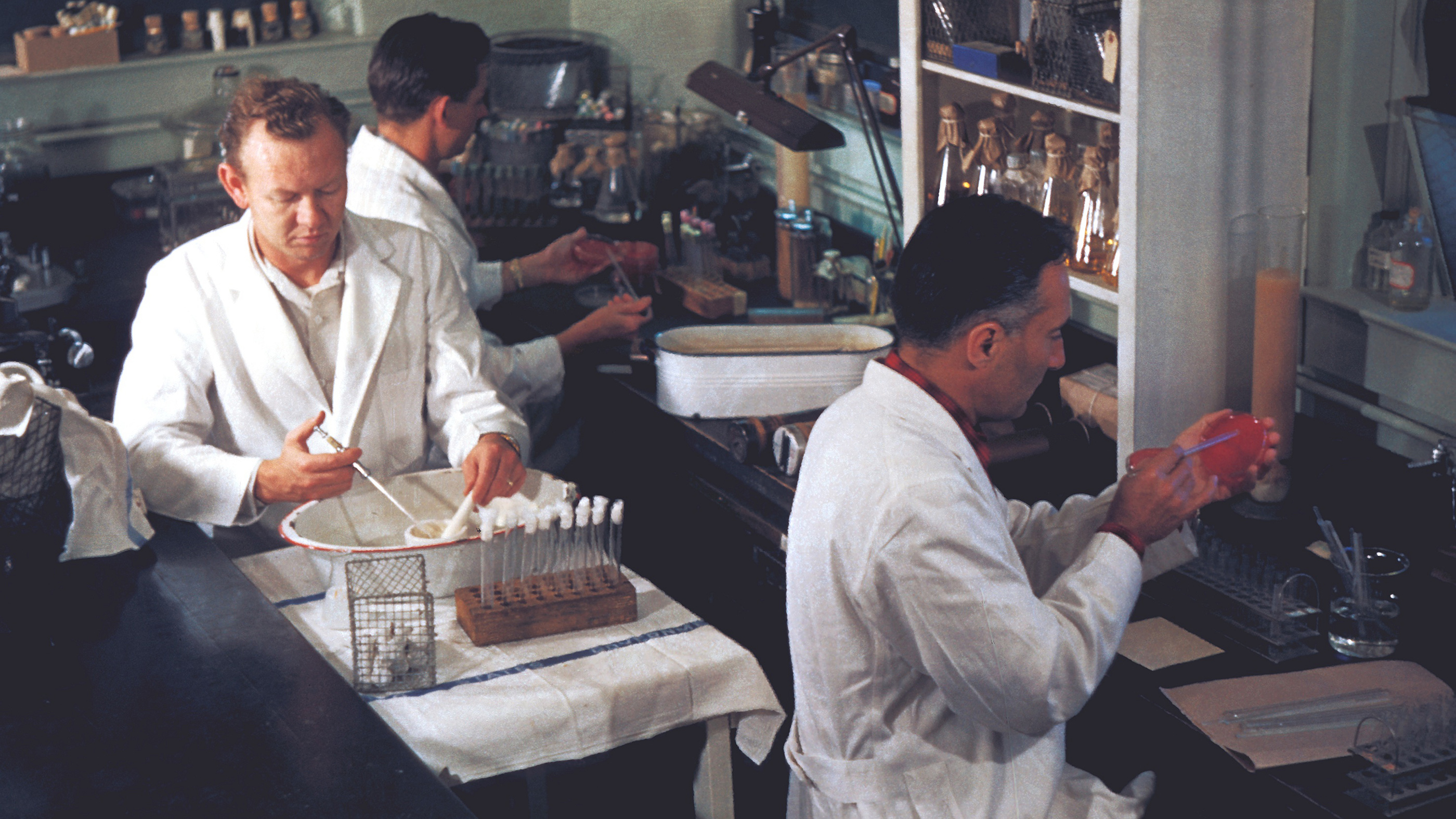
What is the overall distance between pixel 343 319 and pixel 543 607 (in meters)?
0.86

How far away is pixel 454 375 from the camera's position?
2.81 metres

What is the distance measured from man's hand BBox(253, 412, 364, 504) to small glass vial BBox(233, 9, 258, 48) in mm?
3090

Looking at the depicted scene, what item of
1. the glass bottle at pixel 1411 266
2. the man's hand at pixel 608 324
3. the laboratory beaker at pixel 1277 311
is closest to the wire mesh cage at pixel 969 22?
the laboratory beaker at pixel 1277 311

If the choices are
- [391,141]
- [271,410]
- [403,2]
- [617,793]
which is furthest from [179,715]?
[403,2]

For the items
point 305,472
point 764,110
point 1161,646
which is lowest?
point 1161,646

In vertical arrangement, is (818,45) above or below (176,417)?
above

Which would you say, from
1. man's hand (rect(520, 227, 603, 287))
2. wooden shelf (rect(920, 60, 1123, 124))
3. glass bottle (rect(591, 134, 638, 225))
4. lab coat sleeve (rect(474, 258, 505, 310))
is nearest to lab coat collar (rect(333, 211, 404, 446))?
lab coat sleeve (rect(474, 258, 505, 310))

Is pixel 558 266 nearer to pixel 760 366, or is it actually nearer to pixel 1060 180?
pixel 760 366

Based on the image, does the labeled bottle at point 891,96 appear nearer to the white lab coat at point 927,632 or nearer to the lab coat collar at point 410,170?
the lab coat collar at point 410,170

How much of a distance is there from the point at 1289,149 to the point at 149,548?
202 cm

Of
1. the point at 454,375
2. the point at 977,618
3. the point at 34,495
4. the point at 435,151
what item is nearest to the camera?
the point at 977,618

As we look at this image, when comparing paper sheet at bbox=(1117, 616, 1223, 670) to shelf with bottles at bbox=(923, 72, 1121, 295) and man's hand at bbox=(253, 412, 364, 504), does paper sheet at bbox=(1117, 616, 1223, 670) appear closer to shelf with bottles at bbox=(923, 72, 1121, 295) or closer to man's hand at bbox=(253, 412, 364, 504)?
shelf with bottles at bbox=(923, 72, 1121, 295)

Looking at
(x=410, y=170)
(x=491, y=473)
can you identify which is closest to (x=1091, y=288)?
(x=491, y=473)

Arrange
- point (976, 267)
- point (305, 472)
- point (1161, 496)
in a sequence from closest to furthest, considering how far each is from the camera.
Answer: point (976, 267) → point (1161, 496) → point (305, 472)
